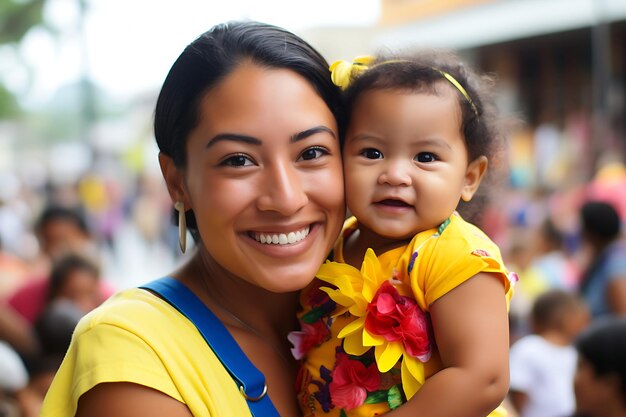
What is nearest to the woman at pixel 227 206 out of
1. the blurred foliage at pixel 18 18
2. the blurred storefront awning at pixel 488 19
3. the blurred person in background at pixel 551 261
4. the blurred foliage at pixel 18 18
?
the blurred person in background at pixel 551 261

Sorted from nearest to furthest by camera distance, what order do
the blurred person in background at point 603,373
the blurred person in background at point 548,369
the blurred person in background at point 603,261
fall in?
the blurred person in background at point 603,373 < the blurred person in background at point 548,369 < the blurred person in background at point 603,261

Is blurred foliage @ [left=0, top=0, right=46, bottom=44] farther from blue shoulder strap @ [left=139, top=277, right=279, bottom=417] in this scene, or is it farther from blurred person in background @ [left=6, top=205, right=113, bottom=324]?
blue shoulder strap @ [left=139, top=277, right=279, bottom=417]

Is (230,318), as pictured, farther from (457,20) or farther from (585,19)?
(457,20)

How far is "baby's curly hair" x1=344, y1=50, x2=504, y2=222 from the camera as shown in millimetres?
2074

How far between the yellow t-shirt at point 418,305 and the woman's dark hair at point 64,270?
3.34 m

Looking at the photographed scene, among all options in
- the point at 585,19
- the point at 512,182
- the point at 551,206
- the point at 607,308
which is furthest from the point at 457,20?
the point at 607,308

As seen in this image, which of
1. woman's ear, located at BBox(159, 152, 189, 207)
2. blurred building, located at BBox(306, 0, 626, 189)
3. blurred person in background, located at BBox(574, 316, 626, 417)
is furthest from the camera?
blurred building, located at BBox(306, 0, 626, 189)

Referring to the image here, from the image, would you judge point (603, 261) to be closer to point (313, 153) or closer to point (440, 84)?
point (440, 84)

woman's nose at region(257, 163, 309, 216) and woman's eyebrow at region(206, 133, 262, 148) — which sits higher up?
woman's eyebrow at region(206, 133, 262, 148)

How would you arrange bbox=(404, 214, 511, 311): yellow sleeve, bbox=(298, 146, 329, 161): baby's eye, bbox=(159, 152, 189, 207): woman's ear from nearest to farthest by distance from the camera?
bbox=(404, 214, 511, 311): yellow sleeve
bbox=(298, 146, 329, 161): baby's eye
bbox=(159, 152, 189, 207): woman's ear

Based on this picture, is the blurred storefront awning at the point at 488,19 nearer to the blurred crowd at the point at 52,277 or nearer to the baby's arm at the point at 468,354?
the blurred crowd at the point at 52,277

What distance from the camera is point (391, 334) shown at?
1935 millimetres

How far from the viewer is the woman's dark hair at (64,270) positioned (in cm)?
515

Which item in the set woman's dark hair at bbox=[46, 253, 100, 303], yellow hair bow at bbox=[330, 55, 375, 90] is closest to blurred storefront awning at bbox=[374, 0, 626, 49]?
woman's dark hair at bbox=[46, 253, 100, 303]
